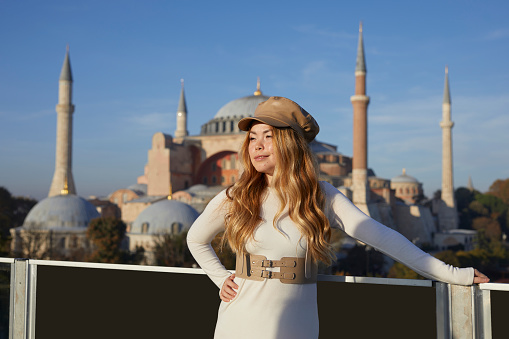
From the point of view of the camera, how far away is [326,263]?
162cm

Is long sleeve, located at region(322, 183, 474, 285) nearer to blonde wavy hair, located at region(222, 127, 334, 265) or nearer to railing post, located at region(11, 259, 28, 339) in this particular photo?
blonde wavy hair, located at region(222, 127, 334, 265)

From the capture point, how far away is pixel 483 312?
1.63 m

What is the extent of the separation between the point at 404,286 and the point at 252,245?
1.78 feet

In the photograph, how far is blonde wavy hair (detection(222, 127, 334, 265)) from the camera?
160 cm

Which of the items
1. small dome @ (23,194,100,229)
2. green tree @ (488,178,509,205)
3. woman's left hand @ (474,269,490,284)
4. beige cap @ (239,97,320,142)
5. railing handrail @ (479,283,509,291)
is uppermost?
green tree @ (488,178,509,205)

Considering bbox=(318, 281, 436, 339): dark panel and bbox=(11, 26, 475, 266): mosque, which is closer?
bbox=(318, 281, 436, 339): dark panel

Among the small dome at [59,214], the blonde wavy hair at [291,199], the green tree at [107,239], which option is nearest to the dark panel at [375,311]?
the blonde wavy hair at [291,199]

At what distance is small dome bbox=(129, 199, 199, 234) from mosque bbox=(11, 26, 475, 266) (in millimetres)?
43

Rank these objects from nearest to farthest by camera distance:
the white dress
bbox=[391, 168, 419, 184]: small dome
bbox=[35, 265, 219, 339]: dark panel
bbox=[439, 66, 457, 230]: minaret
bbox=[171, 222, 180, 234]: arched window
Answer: the white dress → bbox=[35, 265, 219, 339]: dark panel → bbox=[171, 222, 180, 234]: arched window → bbox=[439, 66, 457, 230]: minaret → bbox=[391, 168, 419, 184]: small dome

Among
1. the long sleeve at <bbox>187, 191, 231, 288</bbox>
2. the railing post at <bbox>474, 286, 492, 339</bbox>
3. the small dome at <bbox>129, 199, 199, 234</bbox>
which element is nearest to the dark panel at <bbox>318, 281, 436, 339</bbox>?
the railing post at <bbox>474, 286, 492, 339</bbox>

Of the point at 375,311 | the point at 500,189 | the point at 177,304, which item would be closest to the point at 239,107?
the point at 500,189

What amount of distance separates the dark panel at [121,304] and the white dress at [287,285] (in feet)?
1.38

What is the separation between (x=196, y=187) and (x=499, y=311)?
93.1ft

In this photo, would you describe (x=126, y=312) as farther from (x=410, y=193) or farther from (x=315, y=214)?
(x=410, y=193)
